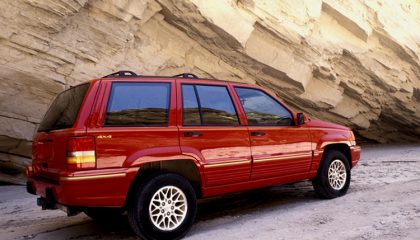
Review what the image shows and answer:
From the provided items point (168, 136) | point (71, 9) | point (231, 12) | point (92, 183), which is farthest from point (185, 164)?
point (231, 12)

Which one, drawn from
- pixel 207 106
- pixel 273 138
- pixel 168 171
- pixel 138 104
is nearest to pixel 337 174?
pixel 273 138

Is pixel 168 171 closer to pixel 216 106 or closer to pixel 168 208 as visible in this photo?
pixel 168 208

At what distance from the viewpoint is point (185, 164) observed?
4426 mm

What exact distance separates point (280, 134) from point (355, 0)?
7.98 meters

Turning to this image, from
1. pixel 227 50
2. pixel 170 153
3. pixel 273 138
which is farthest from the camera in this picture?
pixel 227 50

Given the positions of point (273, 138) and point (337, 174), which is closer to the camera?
point (273, 138)

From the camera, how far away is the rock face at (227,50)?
25.3 ft

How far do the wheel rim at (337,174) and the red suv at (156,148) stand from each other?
76 centimetres

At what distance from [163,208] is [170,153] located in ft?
1.81

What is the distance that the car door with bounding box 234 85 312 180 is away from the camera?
500cm

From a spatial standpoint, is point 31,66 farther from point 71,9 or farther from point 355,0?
point 355,0

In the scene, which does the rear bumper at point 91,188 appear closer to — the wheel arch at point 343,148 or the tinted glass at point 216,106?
the tinted glass at point 216,106

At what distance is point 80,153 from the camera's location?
12.2ft

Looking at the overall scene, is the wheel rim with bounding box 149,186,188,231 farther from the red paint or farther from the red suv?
the red paint
